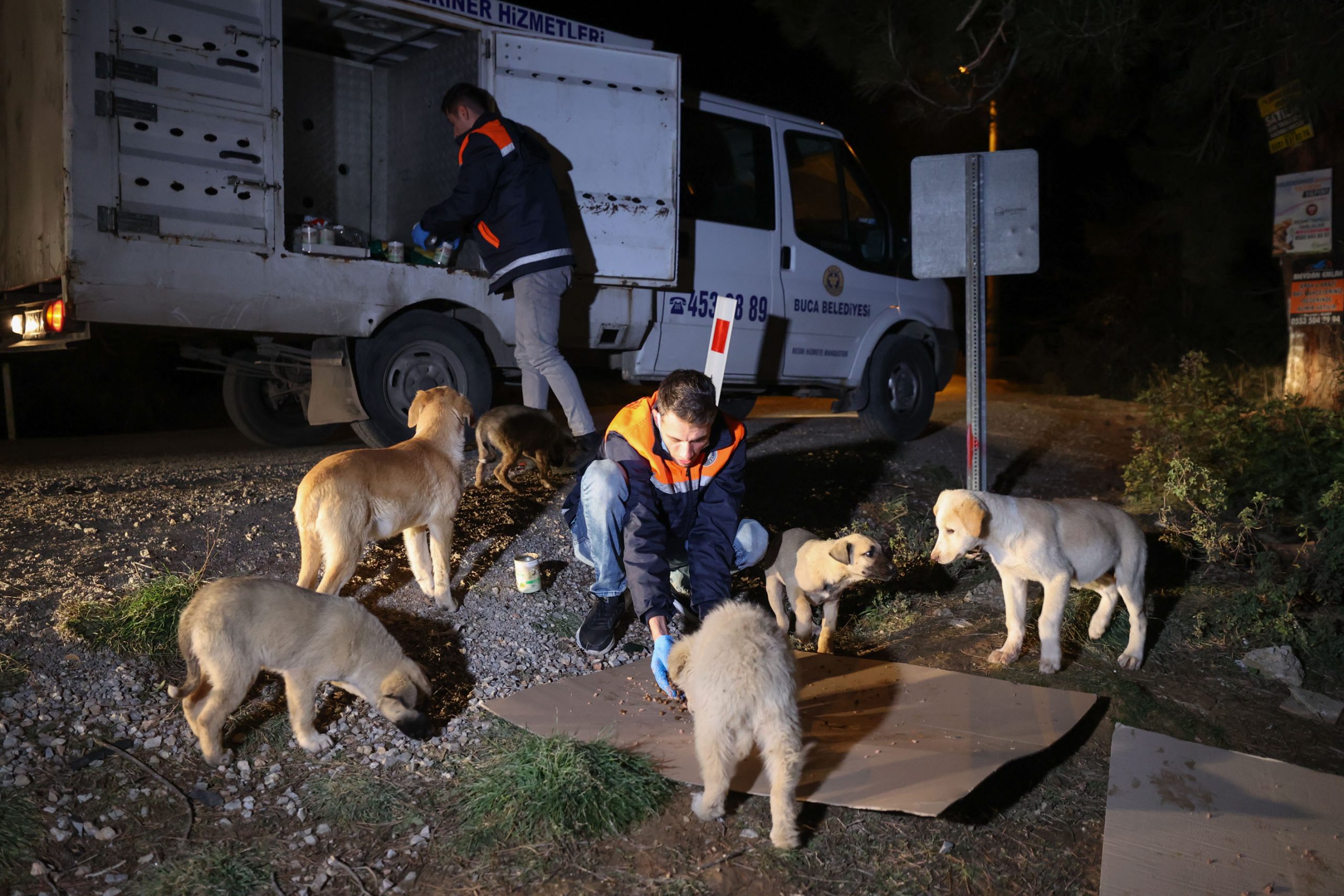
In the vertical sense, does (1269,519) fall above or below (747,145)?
below

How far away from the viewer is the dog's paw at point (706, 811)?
3.03 metres

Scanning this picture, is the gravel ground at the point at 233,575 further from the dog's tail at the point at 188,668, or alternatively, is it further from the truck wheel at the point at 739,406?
the truck wheel at the point at 739,406

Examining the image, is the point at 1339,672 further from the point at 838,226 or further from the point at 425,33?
the point at 425,33

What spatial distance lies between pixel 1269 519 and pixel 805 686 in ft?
10.5

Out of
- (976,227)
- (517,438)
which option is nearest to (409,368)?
(517,438)

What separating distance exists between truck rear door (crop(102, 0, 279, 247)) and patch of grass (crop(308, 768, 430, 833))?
3989 mm

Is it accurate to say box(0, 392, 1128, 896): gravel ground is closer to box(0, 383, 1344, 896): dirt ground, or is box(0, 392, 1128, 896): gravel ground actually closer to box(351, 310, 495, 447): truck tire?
box(0, 383, 1344, 896): dirt ground

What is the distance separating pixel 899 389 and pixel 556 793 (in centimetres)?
681

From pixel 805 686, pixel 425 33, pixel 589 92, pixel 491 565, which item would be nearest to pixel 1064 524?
pixel 805 686

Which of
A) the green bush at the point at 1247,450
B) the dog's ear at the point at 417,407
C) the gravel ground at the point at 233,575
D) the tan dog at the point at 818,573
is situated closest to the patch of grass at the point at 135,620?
the gravel ground at the point at 233,575

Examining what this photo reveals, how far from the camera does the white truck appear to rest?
5.56 metres

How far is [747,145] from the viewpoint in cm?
790

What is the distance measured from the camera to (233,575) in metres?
4.61

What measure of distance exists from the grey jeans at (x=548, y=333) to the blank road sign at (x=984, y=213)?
2272 millimetres
